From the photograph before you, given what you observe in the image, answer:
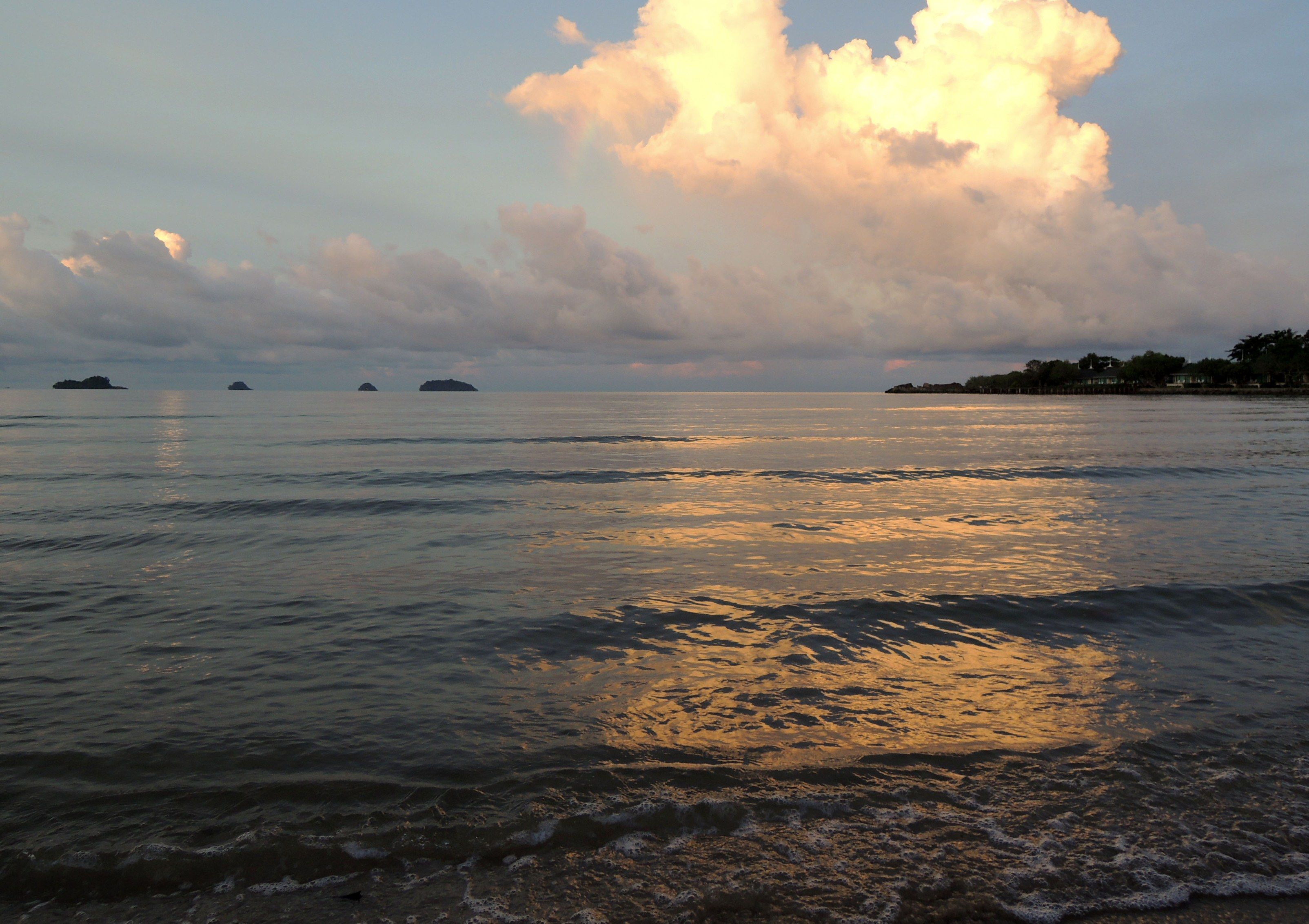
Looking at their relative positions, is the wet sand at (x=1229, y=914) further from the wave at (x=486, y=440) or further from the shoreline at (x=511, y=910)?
the wave at (x=486, y=440)

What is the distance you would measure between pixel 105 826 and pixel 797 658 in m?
7.85

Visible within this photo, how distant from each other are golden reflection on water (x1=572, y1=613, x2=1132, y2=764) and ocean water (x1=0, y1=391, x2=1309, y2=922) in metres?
0.06

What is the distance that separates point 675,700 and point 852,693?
223 centimetres

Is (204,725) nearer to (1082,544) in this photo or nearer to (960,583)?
(960,583)

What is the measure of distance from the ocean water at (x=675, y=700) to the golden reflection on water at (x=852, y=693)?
6 centimetres

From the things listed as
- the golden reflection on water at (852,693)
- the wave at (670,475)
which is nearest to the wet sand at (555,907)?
the golden reflection on water at (852,693)

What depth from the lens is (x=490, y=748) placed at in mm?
7184

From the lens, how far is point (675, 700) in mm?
8383

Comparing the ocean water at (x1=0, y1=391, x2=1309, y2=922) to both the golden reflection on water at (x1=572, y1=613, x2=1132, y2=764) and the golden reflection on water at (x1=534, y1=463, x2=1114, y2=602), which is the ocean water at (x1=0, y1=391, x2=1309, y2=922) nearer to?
the golden reflection on water at (x1=572, y1=613, x2=1132, y2=764)

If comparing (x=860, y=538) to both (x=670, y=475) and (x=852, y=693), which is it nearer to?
(x=852, y=693)

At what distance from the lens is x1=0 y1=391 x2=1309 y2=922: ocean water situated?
5.55m

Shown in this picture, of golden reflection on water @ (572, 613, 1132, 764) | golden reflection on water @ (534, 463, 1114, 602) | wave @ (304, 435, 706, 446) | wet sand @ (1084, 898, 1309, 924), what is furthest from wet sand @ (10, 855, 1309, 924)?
wave @ (304, 435, 706, 446)

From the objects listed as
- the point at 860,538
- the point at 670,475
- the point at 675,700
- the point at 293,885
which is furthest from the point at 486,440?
the point at 293,885

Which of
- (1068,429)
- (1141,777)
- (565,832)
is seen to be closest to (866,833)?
(565,832)
